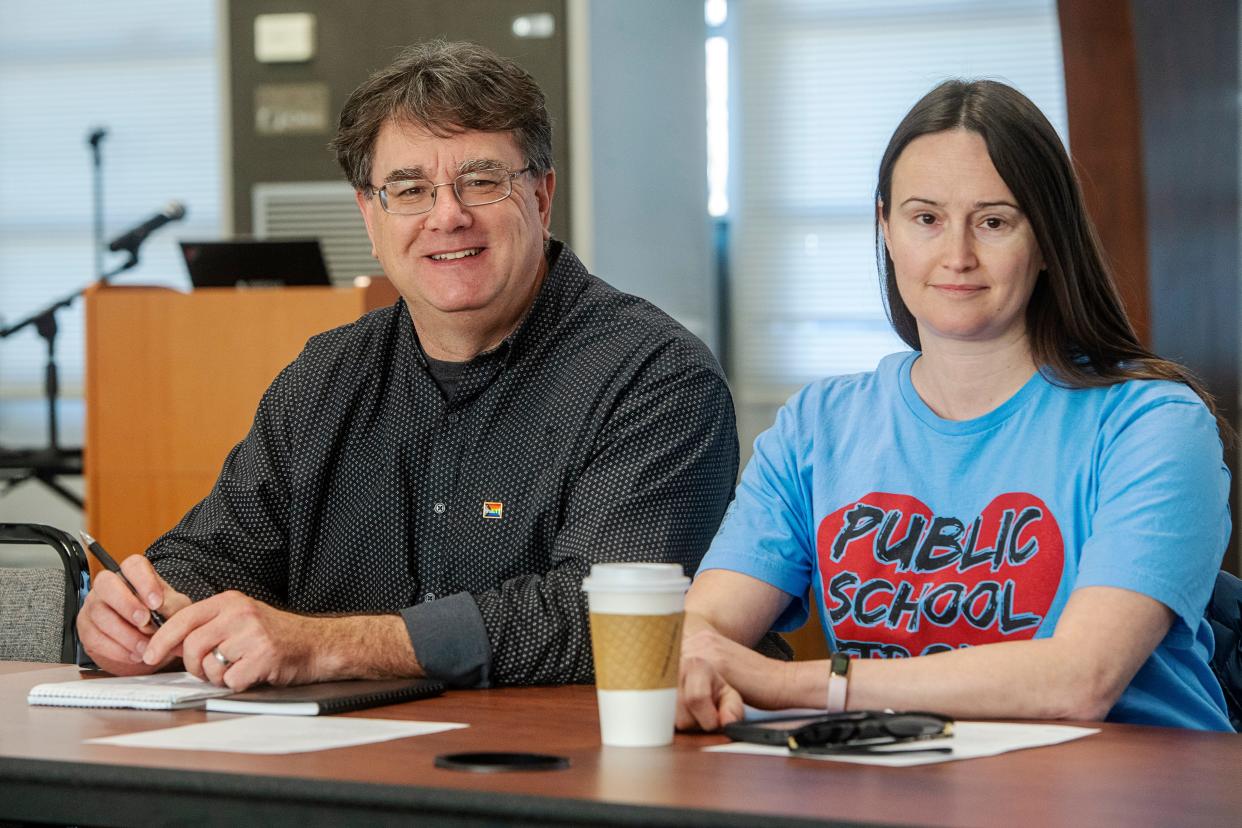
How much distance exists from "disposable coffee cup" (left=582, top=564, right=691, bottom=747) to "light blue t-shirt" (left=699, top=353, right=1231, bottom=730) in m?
0.51

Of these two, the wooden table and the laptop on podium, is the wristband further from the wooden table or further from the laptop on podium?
the laptop on podium

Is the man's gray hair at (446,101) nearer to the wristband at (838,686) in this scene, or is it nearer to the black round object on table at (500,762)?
the wristband at (838,686)

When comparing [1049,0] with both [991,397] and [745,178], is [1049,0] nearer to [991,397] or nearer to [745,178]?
[745,178]

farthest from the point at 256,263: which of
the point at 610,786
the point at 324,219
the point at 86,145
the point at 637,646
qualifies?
the point at 610,786

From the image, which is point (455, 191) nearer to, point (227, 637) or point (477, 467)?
point (477, 467)

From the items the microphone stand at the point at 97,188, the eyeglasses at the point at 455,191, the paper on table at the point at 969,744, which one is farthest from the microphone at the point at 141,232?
the paper on table at the point at 969,744

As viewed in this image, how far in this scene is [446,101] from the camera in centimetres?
212

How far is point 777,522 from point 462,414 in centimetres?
54

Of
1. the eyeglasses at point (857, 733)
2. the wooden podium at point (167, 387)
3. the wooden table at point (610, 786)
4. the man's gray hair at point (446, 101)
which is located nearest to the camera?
the wooden table at point (610, 786)

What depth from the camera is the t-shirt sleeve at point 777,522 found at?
1.79 m

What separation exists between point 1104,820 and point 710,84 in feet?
18.4

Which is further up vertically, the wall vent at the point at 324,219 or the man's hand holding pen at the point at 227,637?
the wall vent at the point at 324,219

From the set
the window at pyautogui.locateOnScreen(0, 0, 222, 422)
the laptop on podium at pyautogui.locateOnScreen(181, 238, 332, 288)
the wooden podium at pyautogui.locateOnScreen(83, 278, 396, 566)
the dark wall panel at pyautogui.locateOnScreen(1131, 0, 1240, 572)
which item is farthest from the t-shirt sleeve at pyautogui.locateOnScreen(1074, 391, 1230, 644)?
the window at pyautogui.locateOnScreen(0, 0, 222, 422)

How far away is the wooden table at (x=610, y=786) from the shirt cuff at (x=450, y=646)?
381 mm
